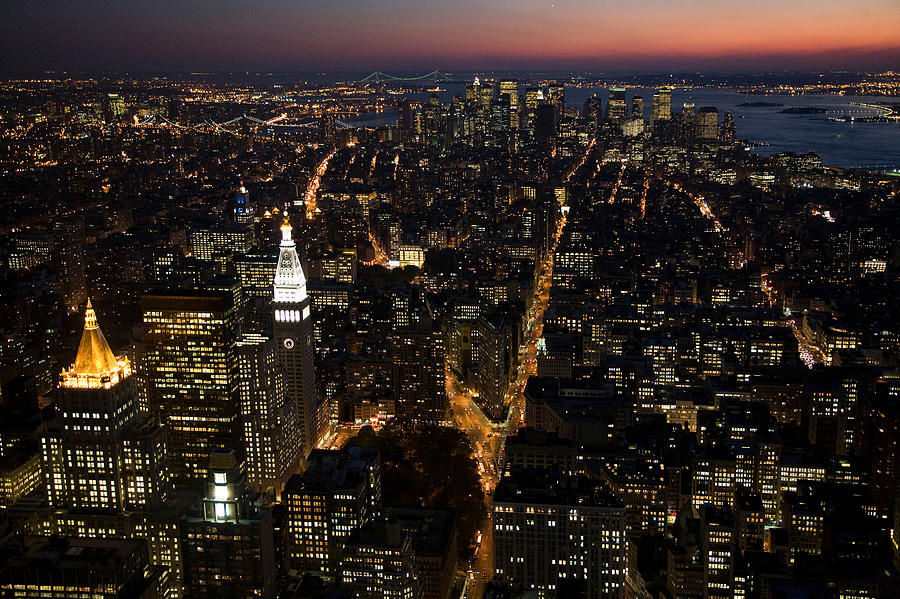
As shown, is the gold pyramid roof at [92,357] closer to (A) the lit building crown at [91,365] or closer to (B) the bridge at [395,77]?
(A) the lit building crown at [91,365]

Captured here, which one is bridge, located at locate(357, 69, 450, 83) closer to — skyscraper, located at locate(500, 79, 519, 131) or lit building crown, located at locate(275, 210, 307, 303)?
skyscraper, located at locate(500, 79, 519, 131)

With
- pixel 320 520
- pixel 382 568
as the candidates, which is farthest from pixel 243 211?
pixel 382 568

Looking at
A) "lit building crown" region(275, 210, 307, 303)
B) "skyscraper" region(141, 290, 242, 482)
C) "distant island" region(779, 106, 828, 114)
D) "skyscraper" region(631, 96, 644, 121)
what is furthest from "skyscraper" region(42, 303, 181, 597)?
"distant island" region(779, 106, 828, 114)

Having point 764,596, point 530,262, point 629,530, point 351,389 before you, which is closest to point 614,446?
point 629,530

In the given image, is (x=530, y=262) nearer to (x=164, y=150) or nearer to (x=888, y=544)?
(x=888, y=544)

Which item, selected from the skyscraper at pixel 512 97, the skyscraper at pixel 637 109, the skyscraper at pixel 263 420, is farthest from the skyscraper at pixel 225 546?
the skyscraper at pixel 637 109
